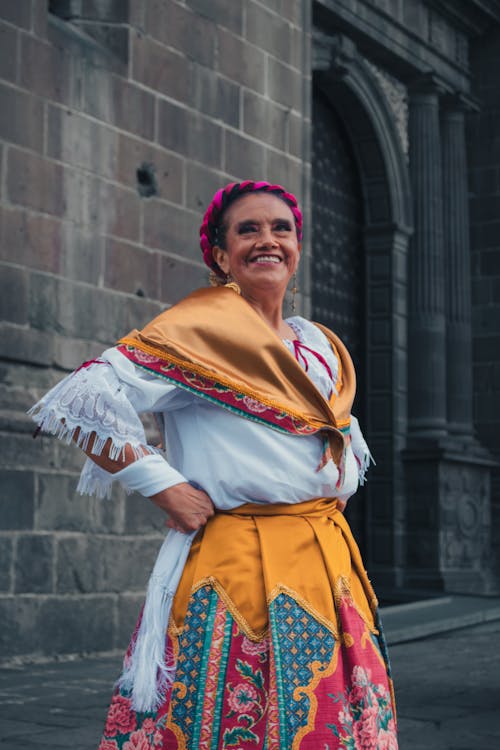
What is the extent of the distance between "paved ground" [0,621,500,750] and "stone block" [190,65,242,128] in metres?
3.79

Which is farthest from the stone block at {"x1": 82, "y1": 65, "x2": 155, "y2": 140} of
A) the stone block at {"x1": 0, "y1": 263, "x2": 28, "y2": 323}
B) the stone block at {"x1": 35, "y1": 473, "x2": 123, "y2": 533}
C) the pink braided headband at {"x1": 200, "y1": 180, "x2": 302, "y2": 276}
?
the pink braided headband at {"x1": 200, "y1": 180, "x2": 302, "y2": 276}

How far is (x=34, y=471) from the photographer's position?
7.34 metres

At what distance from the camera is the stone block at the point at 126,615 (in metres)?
7.78

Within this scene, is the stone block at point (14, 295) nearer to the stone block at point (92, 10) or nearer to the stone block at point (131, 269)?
the stone block at point (131, 269)

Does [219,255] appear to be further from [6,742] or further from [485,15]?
[485,15]

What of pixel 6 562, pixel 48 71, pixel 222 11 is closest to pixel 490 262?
pixel 222 11

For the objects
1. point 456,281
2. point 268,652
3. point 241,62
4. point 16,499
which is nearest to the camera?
point 268,652

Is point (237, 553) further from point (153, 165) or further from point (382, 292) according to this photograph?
point (382, 292)

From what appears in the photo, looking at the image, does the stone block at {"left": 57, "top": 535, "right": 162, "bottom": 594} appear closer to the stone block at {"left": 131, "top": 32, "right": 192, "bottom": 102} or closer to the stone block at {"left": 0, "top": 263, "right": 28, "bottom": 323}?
the stone block at {"left": 0, "top": 263, "right": 28, "bottom": 323}

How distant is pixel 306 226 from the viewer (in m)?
9.77

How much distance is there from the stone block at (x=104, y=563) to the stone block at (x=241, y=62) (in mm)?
3343

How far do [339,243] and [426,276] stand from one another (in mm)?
1082

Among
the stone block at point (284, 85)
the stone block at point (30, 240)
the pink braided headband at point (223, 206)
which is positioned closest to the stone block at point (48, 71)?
the stone block at point (30, 240)

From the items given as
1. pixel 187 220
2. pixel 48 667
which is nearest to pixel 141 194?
pixel 187 220
